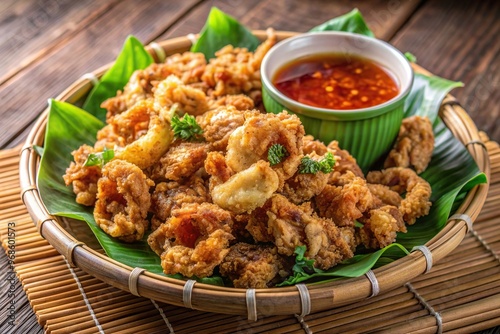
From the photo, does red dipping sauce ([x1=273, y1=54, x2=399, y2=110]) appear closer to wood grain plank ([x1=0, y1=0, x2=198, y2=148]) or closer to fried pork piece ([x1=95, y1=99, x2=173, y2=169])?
fried pork piece ([x1=95, y1=99, x2=173, y2=169])

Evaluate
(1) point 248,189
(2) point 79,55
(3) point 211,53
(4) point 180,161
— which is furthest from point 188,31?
(1) point 248,189

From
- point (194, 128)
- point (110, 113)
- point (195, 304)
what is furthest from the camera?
point (110, 113)

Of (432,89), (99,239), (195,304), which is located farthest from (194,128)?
(432,89)

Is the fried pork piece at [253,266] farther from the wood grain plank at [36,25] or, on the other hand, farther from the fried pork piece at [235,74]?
the wood grain plank at [36,25]

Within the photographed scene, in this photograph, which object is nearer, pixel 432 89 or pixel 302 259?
pixel 302 259

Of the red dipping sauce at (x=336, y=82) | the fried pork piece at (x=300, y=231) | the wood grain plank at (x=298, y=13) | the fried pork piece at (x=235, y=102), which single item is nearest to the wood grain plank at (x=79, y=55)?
the wood grain plank at (x=298, y=13)

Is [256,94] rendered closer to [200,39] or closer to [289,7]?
[200,39]

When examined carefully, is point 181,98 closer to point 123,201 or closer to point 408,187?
point 123,201
